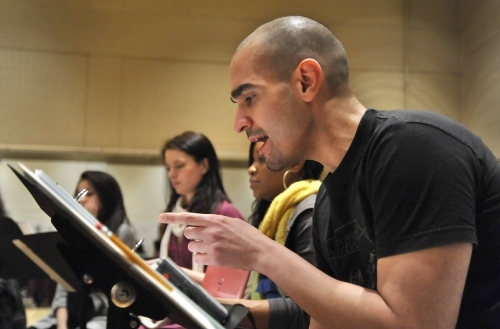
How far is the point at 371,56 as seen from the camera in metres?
4.18

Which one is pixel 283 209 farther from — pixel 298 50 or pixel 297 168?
pixel 298 50

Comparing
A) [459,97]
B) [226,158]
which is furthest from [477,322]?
[459,97]

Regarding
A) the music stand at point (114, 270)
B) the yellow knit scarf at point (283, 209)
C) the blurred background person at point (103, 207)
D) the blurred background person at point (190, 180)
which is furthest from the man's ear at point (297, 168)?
the blurred background person at point (103, 207)

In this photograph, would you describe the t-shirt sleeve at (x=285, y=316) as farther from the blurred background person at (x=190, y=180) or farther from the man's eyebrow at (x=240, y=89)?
the blurred background person at (x=190, y=180)

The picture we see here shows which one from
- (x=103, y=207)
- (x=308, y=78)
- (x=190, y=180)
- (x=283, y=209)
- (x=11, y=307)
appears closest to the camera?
(x=308, y=78)

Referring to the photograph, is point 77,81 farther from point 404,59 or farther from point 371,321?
point 371,321

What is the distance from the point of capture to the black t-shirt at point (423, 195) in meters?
0.91

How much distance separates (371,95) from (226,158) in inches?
46.8

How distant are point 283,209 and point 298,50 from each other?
0.86m

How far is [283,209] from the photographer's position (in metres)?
1.96

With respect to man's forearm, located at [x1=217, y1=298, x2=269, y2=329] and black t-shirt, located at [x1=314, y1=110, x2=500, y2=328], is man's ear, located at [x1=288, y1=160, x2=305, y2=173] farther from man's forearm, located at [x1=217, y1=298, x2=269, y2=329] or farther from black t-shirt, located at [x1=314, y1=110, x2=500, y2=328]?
black t-shirt, located at [x1=314, y1=110, x2=500, y2=328]

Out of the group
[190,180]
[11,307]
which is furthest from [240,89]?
[190,180]

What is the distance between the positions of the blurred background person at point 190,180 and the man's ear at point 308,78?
1600 mm

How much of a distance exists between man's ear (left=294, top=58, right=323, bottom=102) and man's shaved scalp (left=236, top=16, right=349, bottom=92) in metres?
0.02
